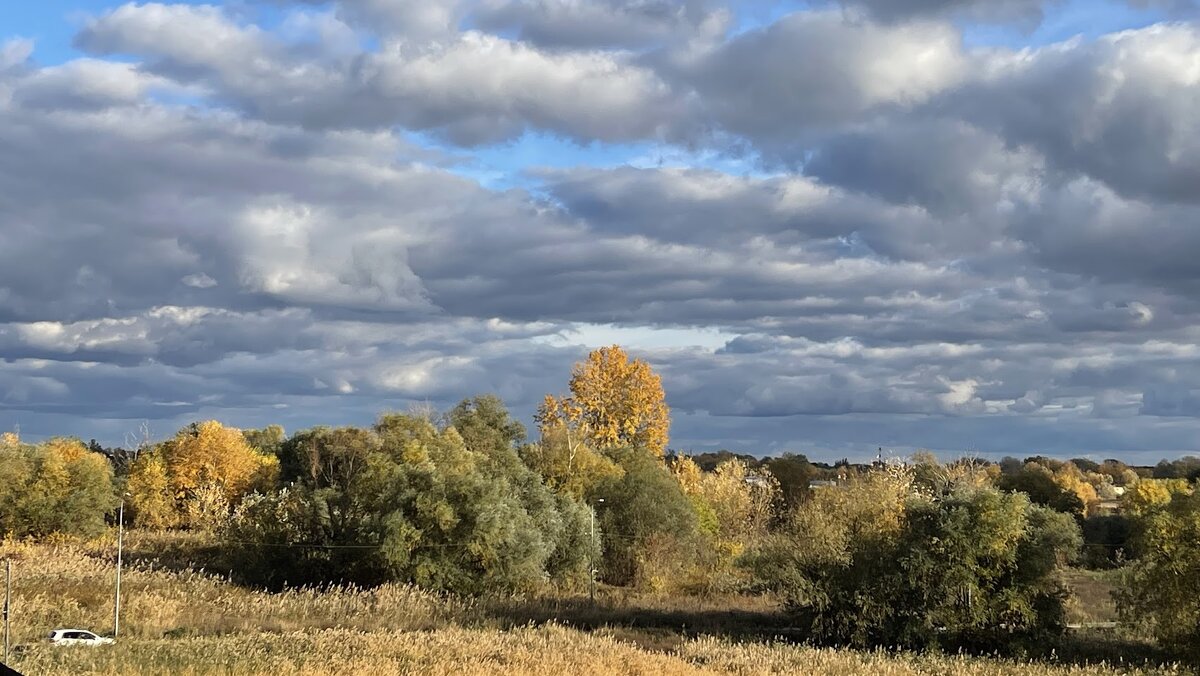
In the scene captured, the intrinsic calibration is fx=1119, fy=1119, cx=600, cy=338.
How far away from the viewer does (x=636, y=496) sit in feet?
249

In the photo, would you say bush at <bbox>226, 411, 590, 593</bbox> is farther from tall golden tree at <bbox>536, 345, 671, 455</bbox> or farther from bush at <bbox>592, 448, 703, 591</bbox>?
tall golden tree at <bbox>536, 345, 671, 455</bbox>

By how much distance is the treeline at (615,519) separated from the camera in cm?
4878

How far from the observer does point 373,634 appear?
3650 centimetres

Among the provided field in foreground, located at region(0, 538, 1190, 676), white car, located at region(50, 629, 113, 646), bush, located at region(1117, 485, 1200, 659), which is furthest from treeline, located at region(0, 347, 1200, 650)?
white car, located at region(50, 629, 113, 646)

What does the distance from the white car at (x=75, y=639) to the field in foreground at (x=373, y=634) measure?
28.7 inches

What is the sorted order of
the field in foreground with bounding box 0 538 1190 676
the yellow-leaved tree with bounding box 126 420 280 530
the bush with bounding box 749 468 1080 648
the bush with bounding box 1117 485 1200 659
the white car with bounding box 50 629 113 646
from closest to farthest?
1. the field in foreground with bounding box 0 538 1190 676
2. the white car with bounding box 50 629 113 646
3. the bush with bounding box 1117 485 1200 659
4. the bush with bounding box 749 468 1080 648
5. the yellow-leaved tree with bounding box 126 420 280 530

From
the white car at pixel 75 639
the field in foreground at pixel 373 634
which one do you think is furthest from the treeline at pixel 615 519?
the white car at pixel 75 639

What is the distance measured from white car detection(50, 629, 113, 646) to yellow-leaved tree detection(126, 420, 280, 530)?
44.3 meters

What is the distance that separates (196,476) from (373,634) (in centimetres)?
6016

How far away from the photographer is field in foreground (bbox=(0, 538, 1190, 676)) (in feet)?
93.6

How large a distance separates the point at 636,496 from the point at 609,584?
6.17 meters

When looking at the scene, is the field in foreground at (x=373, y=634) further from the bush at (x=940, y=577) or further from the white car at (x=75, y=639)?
the bush at (x=940, y=577)

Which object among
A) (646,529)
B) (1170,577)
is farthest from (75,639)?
(646,529)

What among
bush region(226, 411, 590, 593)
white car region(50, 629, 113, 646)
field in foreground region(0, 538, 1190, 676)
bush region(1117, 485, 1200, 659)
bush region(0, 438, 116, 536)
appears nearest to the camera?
field in foreground region(0, 538, 1190, 676)
